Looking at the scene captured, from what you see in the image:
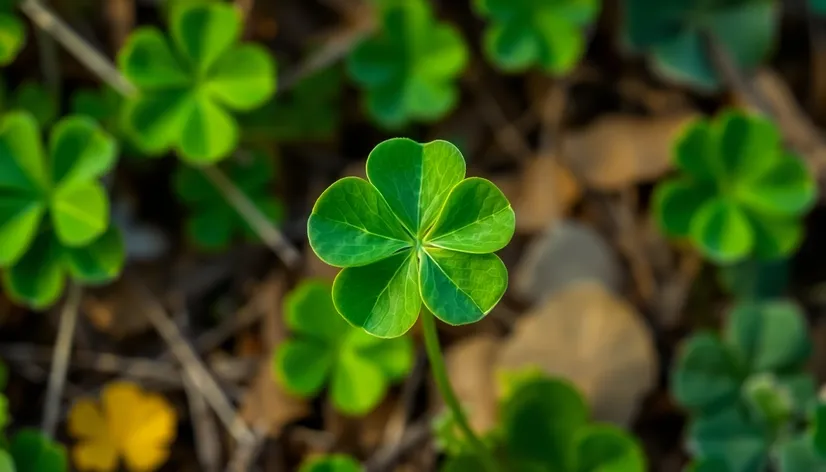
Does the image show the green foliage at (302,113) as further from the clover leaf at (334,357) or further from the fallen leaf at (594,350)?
the fallen leaf at (594,350)

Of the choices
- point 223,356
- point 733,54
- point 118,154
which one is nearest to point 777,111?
point 733,54

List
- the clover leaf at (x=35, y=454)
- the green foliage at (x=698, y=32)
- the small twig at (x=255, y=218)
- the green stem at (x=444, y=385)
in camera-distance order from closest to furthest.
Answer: the green stem at (x=444, y=385), the clover leaf at (x=35, y=454), the small twig at (x=255, y=218), the green foliage at (x=698, y=32)

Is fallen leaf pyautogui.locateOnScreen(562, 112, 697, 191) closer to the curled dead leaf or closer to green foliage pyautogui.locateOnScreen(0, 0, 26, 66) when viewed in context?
the curled dead leaf

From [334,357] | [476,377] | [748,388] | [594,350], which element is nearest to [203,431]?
[334,357]

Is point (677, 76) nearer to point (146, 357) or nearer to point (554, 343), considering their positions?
point (554, 343)

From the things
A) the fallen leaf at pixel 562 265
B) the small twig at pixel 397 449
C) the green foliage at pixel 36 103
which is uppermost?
the green foliage at pixel 36 103

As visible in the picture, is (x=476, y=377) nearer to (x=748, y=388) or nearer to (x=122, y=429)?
(x=748, y=388)

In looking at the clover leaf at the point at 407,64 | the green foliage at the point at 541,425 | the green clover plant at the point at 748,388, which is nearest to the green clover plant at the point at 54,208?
the clover leaf at the point at 407,64
